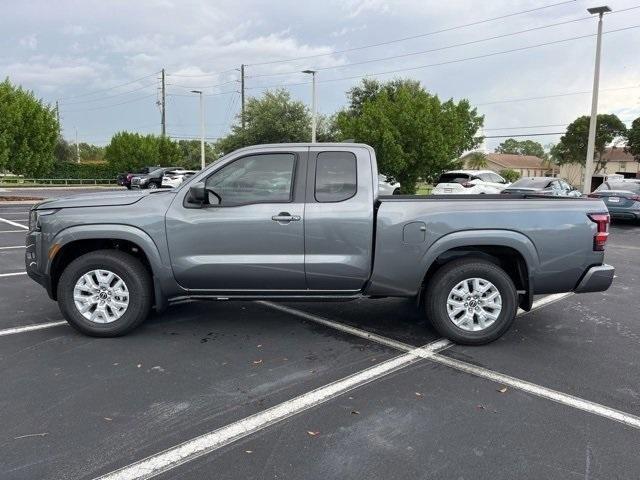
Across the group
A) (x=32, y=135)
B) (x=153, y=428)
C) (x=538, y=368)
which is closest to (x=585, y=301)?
(x=538, y=368)

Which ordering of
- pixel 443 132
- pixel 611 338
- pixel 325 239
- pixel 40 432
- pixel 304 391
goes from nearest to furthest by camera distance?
pixel 40 432 < pixel 304 391 < pixel 325 239 < pixel 611 338 < pixel 443 132

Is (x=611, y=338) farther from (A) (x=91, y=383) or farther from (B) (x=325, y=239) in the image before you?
(A) (x=91, y=383)

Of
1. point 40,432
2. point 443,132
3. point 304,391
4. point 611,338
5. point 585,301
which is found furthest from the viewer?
point 443,132

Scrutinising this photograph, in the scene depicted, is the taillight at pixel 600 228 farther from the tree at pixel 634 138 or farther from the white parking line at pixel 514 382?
the tree at pixel 634 138

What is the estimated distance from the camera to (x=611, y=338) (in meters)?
5.16

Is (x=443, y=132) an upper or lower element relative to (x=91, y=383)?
upper

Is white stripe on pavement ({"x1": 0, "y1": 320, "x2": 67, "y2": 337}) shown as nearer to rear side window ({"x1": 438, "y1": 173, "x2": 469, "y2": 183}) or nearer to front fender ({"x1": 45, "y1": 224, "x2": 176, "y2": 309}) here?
front fender ({"x1": 45, "y1": 224, "x2": 176, "y2": 309})

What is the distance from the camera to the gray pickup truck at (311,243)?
15.6 feet

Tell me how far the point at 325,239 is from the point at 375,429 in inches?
75.5

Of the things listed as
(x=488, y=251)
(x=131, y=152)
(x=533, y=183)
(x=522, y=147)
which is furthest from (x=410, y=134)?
(x=522, y=147)

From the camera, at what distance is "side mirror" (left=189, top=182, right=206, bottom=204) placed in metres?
4.71

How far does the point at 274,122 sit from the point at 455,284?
38.0m

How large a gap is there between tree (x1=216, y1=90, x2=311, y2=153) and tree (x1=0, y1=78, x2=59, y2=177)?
18.0 metres

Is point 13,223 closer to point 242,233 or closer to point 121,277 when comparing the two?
point 121,277
